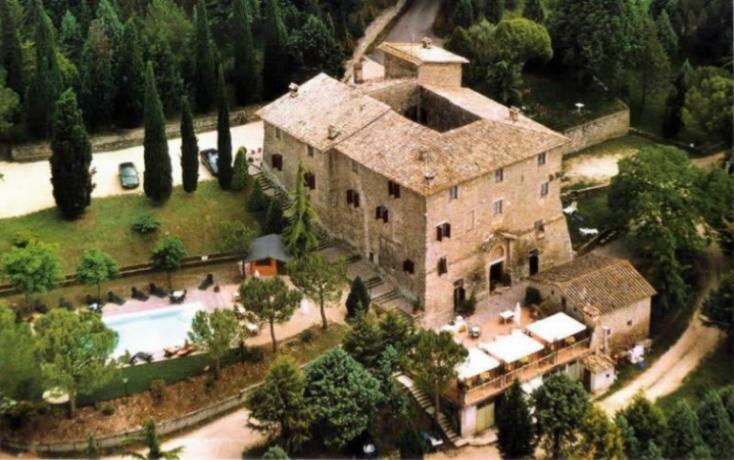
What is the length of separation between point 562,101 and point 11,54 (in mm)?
40597

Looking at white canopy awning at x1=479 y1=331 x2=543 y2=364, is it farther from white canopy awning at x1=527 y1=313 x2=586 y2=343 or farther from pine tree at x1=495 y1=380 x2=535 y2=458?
pine tree at x1=495 y1=380 x2=535 y2=458

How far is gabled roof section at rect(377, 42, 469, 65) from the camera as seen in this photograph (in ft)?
282

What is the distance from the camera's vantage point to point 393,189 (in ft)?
248

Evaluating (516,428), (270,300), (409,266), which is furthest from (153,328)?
(516,428)

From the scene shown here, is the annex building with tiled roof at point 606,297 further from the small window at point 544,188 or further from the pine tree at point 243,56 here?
the pine tree at point 243,56

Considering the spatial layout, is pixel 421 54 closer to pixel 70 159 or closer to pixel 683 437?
pixel 70 159

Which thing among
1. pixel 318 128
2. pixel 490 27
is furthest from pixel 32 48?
pixel 490 27

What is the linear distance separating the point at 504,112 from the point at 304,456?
91.2ft

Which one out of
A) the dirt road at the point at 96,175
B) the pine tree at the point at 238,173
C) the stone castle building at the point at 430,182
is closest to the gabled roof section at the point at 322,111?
the stone castle building at the point at 430,182

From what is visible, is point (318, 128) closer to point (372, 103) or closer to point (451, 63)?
point (372, 103)

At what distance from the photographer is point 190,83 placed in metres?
94.1

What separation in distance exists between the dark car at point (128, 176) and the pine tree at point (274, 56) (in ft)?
48.0

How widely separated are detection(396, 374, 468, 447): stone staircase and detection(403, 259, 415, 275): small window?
23.9 feet

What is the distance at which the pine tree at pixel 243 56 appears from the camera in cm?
9494
